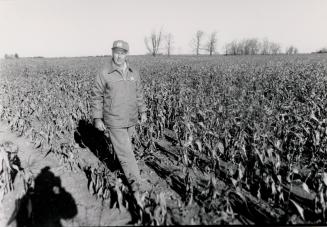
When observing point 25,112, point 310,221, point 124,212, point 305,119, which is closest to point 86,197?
point 124,212

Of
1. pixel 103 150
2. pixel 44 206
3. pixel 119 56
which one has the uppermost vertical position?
pixel 119 56

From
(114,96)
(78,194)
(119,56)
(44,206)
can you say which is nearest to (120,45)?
(119,56)

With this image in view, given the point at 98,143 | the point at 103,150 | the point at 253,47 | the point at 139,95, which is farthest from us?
the point at 253,47

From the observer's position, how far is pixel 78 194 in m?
4.07

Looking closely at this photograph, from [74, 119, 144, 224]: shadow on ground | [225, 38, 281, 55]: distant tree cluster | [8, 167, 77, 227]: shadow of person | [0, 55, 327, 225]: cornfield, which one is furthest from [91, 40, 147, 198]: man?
[225, 38, 281, 55]: distant tree cluster

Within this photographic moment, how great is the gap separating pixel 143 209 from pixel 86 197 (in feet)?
3.77

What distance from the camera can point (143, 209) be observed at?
3172mm

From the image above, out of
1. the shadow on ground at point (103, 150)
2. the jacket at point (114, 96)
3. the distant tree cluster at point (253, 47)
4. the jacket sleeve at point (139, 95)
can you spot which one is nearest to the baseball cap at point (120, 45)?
the jacket at point (114, 96)

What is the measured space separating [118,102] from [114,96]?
0.30 feet

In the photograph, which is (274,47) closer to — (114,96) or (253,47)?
(253,47)

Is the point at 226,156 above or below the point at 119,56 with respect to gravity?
below

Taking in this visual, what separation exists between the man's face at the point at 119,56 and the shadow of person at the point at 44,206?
184 centimetres

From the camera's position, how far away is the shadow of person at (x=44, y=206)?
347cm

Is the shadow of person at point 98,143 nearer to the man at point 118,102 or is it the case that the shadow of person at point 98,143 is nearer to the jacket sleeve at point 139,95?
the man at point 118,102
